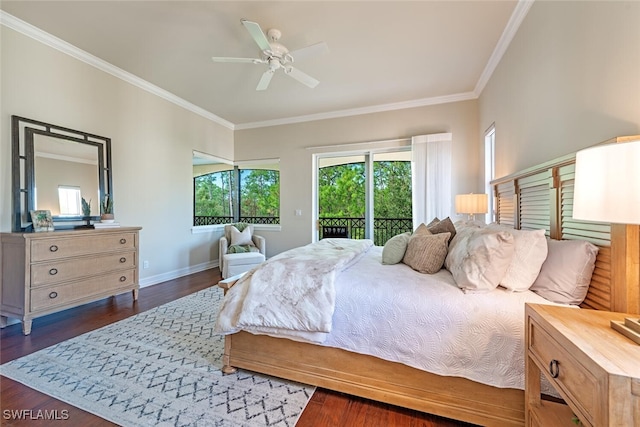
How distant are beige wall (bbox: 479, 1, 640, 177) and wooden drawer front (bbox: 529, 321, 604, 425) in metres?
1.06

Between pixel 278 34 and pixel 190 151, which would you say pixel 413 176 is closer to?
pixel 278 34

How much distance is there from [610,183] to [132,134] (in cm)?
458

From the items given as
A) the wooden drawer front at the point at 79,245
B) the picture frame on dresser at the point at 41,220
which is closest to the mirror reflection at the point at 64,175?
the picture frame on dresser at the point at 41,220

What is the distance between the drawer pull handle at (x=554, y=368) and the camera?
91 centimetres

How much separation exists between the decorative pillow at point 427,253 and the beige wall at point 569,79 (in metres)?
0.96

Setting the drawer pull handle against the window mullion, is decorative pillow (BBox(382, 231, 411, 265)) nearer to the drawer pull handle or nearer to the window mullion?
the drawer pull handle

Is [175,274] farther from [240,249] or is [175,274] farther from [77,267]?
[77,267]

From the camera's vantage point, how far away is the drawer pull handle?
35.7 inches

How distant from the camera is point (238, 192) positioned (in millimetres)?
5582

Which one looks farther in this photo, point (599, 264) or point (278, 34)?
point (278, 34)

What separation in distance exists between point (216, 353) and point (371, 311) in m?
1.35

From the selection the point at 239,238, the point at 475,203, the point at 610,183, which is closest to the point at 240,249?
the point at 239,238

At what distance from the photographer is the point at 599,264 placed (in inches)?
51.8

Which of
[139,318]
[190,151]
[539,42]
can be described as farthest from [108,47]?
[539,42]
